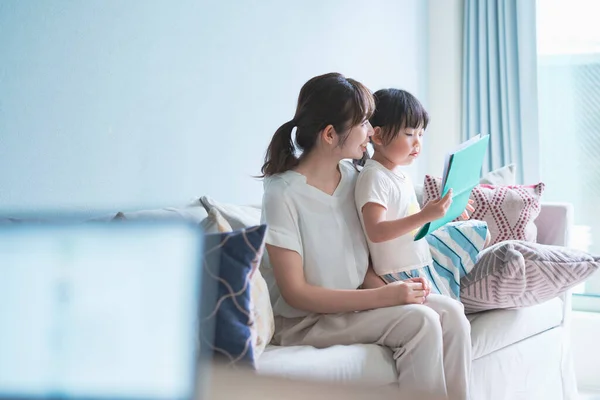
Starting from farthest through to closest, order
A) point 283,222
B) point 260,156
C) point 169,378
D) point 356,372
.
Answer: point 260,156 → point 283,222 → point 356,372 → point 169,378

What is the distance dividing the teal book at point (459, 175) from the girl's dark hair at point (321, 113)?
0.82 ft

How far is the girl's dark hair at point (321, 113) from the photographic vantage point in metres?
1.81

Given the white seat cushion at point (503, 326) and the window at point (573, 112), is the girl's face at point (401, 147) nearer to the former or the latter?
the white seat cushion at point (503, 326)

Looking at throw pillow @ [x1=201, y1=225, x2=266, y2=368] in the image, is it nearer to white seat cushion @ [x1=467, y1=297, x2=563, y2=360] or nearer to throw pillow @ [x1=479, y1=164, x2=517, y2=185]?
white seat cushion @ [x1=467, y1=297, x2=563, y2=360]

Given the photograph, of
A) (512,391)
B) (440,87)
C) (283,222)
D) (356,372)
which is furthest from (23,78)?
(440,87)

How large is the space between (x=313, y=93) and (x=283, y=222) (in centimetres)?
33

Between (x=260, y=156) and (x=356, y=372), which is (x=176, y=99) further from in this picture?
(x=356, y=372)

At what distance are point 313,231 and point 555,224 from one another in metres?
1.24

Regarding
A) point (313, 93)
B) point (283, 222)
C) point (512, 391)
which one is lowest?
point (512, 391)

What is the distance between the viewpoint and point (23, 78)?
1.61 meters

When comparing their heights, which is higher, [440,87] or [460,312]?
[440,87]

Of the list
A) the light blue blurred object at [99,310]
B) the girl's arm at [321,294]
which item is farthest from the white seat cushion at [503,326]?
the light blue blurred object at [99,310]

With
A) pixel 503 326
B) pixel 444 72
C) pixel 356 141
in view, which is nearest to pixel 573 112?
pixel 444 72

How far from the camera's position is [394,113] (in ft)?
6.53
